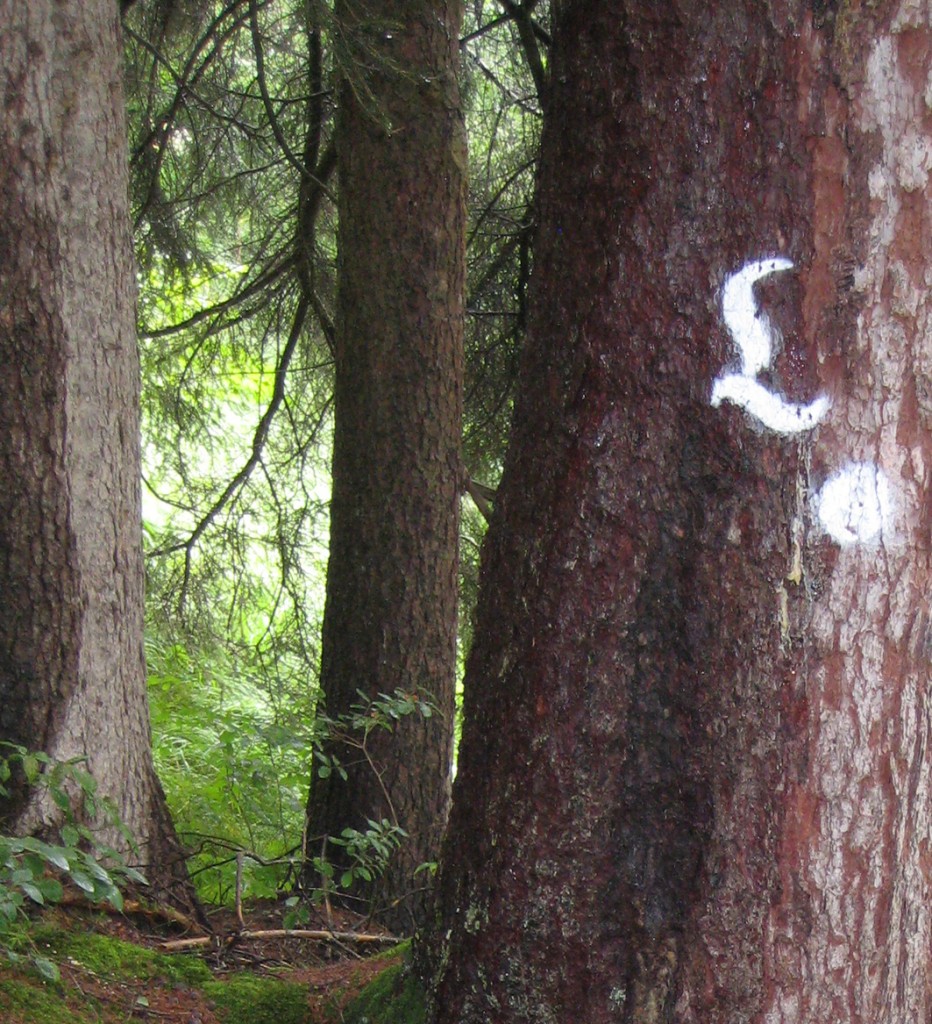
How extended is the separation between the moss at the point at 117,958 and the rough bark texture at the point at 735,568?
3.76 ft

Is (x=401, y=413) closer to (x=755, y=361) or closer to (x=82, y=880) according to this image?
(x=82, y=880)

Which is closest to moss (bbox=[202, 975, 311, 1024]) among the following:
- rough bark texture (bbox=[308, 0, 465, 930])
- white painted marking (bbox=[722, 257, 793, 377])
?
rough bark texture (bbox=[308, 0, 465, 930])

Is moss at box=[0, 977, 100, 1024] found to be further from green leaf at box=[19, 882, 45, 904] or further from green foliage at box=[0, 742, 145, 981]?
green leaf at box=[19, 882, 45, 904]

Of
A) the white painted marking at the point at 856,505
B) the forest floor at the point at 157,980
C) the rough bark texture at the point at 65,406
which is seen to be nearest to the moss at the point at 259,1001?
the forest floor at the point at 157,980

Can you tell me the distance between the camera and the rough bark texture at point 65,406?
2936 millimetres

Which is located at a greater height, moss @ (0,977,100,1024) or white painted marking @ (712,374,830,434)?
white painted marking @ (712,374,830,434)

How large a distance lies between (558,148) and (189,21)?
3.95 meters

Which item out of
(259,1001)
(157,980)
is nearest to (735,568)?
(259,1001)

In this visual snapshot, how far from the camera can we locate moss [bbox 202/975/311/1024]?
2.64 meters

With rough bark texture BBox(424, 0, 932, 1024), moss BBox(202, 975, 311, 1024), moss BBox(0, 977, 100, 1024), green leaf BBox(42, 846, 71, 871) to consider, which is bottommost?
moss BBox(202, 975, 311, 1024)

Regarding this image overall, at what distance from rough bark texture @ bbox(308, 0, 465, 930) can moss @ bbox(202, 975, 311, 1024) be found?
152cm

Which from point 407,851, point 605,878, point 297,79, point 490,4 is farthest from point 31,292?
point 490,4

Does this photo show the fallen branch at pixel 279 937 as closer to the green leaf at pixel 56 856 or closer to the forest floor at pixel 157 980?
the forest floor at pixel 157 980

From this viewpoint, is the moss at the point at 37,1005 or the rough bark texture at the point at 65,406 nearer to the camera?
the moss at the point at 37,1005
